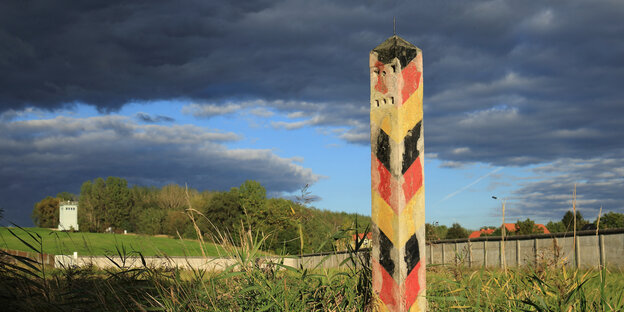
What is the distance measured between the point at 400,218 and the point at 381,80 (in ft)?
3.71

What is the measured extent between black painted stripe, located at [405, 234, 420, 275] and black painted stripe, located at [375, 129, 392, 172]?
582mm

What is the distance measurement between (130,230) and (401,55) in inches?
3861

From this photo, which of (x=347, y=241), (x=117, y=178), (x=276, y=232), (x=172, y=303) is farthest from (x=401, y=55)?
(x=117, y=178)

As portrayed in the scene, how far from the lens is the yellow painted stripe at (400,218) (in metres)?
3.48

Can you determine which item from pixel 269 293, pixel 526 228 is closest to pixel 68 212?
pixel 526 228

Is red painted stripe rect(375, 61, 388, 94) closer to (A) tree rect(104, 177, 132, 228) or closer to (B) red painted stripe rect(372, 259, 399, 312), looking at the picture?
(B) red painted stripe rect(372, 259, 399, 312)

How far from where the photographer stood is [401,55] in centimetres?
373

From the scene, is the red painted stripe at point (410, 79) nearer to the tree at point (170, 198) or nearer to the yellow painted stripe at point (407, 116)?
the yellow painted stripe at point (407, 116)

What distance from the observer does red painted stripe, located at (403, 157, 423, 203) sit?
139 inches

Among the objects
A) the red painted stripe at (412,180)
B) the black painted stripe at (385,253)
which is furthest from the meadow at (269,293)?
the red painted stripe at (412,180)

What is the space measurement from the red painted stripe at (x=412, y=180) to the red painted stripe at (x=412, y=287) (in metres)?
0.55

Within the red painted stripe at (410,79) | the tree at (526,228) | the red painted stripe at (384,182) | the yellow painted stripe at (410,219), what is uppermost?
the red painted stripe at (410,79)

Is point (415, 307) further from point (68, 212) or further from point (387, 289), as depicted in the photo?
point (68, 212)

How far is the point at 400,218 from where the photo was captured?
348cm
